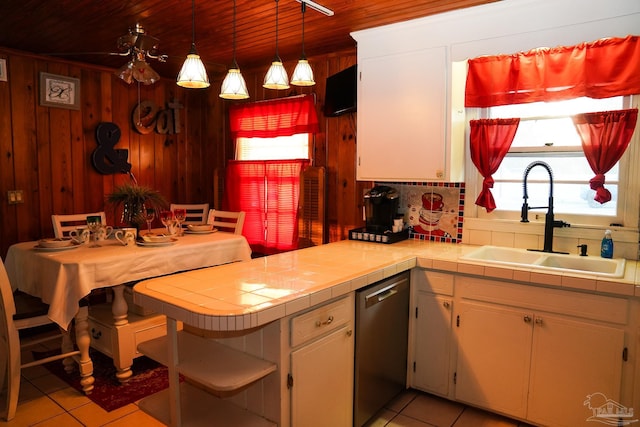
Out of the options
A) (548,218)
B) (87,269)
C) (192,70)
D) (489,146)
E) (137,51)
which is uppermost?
(137,51)

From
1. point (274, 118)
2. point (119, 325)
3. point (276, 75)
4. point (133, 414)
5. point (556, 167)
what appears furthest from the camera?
point (274, 118)

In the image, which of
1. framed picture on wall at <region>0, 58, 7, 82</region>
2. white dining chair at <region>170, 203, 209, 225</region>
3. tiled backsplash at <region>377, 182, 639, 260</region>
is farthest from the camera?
white dining chair at <region>170, 203, 209, 225</region>

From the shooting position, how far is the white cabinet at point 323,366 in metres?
1.68

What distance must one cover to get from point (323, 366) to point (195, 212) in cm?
304

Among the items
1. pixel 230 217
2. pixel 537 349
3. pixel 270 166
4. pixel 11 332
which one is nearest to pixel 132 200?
pixel 230 217

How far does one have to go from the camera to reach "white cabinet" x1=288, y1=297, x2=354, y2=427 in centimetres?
168

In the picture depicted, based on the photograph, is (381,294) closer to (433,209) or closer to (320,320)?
(320,320)

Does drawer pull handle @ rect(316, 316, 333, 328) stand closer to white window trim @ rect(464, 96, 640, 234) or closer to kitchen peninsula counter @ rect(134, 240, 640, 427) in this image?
kitchen peninsula counter @ rect(134, 240, 640, 427)

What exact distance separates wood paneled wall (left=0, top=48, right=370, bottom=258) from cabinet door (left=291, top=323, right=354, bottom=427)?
5.25 ft

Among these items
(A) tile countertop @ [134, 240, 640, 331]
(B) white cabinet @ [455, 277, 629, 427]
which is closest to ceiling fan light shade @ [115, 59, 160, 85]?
(A) tile countertop @ [134, 240, 640, 331]

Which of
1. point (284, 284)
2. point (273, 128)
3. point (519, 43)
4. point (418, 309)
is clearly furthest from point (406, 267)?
point (273, 128)

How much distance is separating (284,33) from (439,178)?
1538 mm

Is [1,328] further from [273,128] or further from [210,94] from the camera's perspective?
[210,94]

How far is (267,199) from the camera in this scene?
3922mm
